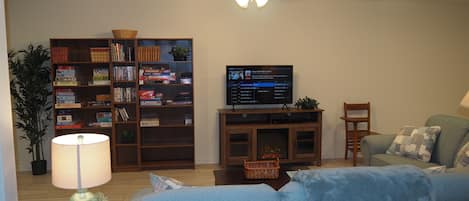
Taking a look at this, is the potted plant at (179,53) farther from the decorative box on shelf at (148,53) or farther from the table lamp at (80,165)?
the table lamp at (80,165)

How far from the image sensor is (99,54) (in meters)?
5.22

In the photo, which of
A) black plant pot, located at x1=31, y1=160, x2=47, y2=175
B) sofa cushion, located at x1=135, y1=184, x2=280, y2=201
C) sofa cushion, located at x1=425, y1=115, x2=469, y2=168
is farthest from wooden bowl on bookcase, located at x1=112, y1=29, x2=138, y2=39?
sofa cushion, located at x1=425, y1=115, x2=469, y2=168

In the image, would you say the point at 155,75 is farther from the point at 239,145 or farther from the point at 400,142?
the point at 400,142

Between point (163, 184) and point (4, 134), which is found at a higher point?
point (4, 134)

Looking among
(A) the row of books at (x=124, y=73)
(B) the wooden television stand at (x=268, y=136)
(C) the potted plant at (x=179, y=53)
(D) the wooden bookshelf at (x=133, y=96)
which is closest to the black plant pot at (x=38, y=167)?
(D) the wooden bookshelf at (x=133, y=96)

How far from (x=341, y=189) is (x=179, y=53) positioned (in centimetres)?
379

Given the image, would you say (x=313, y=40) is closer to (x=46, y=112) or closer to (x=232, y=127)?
(x=232, y=127)

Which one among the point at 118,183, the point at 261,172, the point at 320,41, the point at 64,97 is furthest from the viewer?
the point at 320,41

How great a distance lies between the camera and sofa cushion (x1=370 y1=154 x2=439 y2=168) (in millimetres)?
3914

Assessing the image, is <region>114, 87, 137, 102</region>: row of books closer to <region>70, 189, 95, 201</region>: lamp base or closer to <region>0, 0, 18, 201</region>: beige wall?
<region>0, 0, 18, 201</region>: beige wall

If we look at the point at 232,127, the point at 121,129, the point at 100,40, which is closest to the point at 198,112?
the point at 232,127

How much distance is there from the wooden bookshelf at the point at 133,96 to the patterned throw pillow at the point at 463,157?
3263mm

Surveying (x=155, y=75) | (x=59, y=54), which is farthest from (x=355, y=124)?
(x=59, y=54)

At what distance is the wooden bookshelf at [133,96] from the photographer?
5242mm
